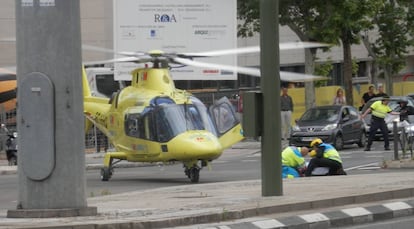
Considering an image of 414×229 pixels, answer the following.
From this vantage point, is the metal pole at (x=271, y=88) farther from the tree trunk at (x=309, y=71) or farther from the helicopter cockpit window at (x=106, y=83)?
the helicopter cockpit window at (x=106, y=83)

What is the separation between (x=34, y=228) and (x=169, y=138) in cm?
1244

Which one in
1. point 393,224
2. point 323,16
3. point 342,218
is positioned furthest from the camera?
point 323,16

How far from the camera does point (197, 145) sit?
23828mm

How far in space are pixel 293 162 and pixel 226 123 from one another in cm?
501

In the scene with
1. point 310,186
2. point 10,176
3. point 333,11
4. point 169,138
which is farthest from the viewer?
point 333,11

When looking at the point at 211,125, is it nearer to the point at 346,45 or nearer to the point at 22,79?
the point at 22,79

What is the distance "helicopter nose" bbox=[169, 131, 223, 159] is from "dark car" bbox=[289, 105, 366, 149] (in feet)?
35.4

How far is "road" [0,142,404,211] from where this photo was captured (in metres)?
22.7

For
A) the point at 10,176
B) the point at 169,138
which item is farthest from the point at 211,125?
the point at 10,176

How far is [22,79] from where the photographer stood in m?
13.5

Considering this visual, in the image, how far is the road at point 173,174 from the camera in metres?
22.7

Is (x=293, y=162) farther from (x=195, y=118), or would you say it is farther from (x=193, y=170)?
(x=195, y=118)

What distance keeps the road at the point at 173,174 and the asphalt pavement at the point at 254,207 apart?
A: 3.69m

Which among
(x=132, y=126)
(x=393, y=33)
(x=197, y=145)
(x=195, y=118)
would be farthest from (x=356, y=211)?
(x=393, y=33)
